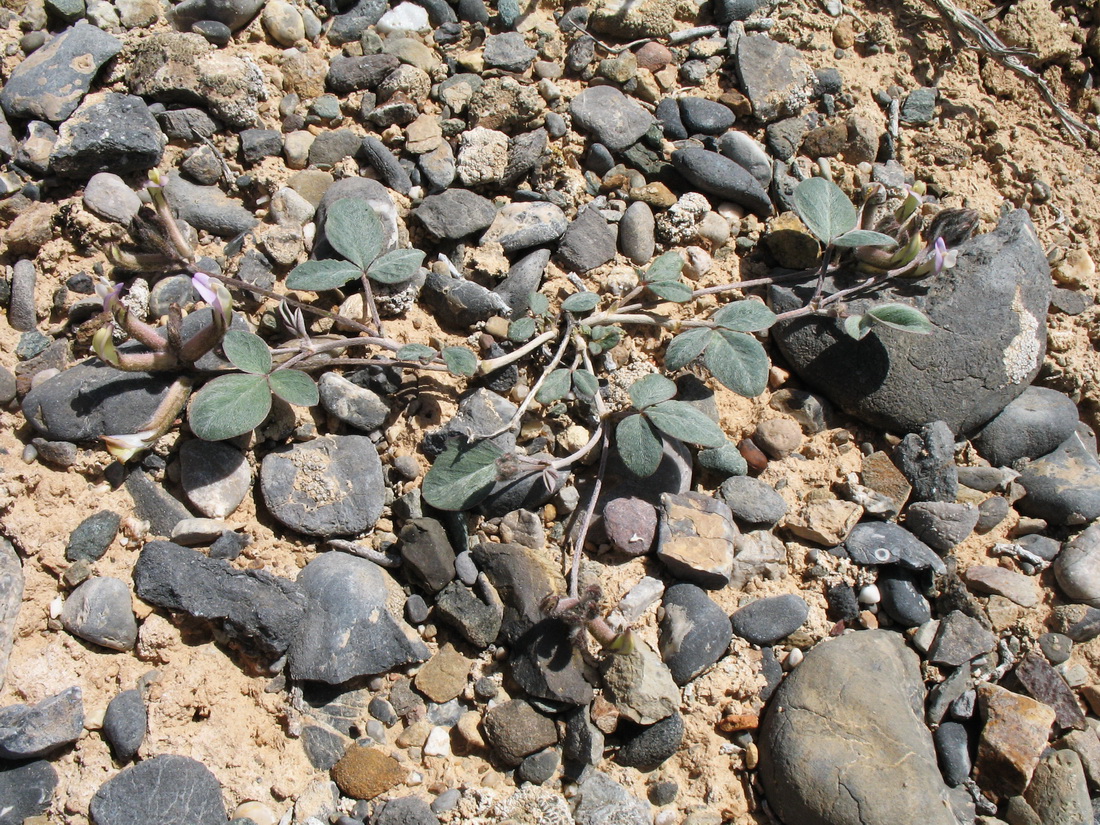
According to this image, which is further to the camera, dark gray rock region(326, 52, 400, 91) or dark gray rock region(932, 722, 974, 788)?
dark gray rock region(326, 52, 400, 91)

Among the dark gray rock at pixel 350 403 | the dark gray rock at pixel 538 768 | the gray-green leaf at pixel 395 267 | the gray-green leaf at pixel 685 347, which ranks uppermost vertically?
the gray-green leaf at pixel 395 267

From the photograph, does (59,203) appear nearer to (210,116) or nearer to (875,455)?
(210,116)

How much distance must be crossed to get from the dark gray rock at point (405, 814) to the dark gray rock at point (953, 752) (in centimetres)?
159

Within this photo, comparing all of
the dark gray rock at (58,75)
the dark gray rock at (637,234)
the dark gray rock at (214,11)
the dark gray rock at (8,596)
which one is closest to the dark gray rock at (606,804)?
the dark gray rock at (8,596)

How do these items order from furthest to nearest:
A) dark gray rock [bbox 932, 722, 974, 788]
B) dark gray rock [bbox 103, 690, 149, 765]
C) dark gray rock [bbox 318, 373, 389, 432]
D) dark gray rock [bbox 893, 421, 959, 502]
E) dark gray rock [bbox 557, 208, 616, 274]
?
dark gray rock [bbox 557, 208, 616, 274] → dark gray rock [bbox 893, 421, 959, 502] → dark gray rock [bbox 318, 373, 389, 432] → dark gray rock [bbox 932, 722, 974, 788] → dark gray rock [bbox 103, 690, 149, 765]

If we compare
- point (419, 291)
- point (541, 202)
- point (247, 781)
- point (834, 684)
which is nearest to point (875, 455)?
point (834, 684)

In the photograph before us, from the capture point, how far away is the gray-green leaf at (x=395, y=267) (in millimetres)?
2811

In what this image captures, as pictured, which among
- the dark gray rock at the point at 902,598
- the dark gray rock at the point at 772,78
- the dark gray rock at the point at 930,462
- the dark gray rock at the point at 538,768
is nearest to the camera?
the dark gray rock at the point at 538,768

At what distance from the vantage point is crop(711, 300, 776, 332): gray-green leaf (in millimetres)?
2836

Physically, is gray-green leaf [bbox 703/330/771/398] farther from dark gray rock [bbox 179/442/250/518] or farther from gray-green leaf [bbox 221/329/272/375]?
dark gray rock [bbox 179/442/250/518]

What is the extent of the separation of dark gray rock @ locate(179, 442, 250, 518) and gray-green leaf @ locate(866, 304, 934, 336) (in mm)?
2297

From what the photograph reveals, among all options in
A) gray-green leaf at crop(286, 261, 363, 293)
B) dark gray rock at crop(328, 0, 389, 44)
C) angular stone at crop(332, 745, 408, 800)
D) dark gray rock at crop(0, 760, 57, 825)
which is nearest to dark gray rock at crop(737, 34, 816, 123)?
dark gray rock at crop(328, 0, 389, 44)

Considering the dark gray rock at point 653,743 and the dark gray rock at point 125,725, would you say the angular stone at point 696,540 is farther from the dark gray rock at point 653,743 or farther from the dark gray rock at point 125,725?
the dark gray rock at point 125,725

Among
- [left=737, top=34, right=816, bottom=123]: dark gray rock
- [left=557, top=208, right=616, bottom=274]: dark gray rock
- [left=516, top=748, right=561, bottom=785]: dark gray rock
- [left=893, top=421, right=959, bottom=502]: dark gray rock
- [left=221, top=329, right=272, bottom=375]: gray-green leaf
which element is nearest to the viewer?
[left=516, top=748, right=561, bottom=785]: dark gray rock
